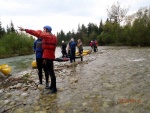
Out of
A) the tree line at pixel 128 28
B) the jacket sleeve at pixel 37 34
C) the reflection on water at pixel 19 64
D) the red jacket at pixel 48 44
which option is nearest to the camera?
the jacket sleeve at pixel 37 34

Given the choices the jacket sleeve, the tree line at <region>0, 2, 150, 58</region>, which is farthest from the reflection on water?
the tree line at <region>0, 2, 150, 58</region>

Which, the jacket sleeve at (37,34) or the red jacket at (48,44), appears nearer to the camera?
the jacket sleeve at (37,34)

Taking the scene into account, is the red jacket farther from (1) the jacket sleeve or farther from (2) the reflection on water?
(2) the reflection on water

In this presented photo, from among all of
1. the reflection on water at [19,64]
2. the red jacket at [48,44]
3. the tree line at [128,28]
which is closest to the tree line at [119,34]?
the tree line at [128,28]

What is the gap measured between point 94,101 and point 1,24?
8305 centimetres

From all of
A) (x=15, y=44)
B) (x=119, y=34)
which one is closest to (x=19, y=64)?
(x=15, y=44)

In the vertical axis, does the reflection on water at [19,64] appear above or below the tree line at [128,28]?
below

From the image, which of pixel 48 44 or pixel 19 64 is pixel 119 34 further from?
pixel 48 44

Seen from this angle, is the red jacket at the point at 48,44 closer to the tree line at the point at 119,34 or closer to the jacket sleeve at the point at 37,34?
the jacket sleeve at the point at 37,34

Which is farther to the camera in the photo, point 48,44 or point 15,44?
point 15,44

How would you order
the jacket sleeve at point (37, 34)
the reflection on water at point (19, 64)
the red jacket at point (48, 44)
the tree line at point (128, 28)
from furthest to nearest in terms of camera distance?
the tree line at point (128, 28)
the reflection on water at point (19, 64)
the red jacket at point (48, 44)
the jacket sleeve at point (37, 34)

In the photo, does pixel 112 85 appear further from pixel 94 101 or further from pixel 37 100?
pixel 37 100

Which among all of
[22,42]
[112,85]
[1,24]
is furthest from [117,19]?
[112,85]

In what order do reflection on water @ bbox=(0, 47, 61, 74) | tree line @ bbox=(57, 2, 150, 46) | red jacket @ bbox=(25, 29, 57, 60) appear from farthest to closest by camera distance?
tree line @ bbox=(57, 2, 150, 46) → reflection on water @ bbox=(0, 47, 61, 74) → red jacket @ bbox=(25, 29, 57, 60)
